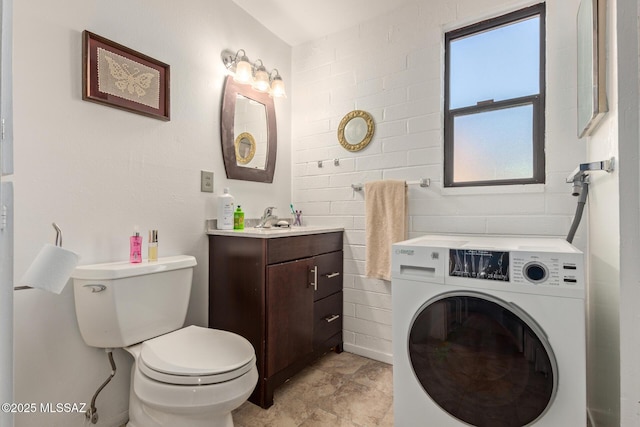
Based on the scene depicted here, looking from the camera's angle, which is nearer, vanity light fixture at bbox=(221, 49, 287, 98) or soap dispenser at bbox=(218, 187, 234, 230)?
soap dispenser at bbox=(218, 187, 234, 230)

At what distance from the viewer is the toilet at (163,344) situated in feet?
3.51

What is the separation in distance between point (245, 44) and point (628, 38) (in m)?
2.02

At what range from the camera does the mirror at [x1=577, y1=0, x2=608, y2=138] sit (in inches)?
41.8

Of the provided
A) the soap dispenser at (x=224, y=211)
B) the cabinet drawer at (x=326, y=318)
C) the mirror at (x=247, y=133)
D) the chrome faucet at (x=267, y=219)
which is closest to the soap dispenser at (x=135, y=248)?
the soap dispenser at (x=224, y=211)

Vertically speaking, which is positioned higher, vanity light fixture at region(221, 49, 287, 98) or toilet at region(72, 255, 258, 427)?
vanity light fixture at region(221, 49, 287, 98)

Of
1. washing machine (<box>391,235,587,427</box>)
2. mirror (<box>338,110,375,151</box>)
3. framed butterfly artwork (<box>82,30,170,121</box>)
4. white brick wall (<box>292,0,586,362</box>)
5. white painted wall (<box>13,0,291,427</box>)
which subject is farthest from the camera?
mirror (<box>338,110,375,151</box>)

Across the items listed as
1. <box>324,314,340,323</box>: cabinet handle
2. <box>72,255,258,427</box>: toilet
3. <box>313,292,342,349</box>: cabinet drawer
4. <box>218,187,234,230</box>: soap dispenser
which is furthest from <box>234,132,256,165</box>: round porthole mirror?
<box>324,314,340,323</box>: cabinet handle

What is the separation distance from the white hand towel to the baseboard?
0.54m

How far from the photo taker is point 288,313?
5.71 ft

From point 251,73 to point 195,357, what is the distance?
175 centimetres

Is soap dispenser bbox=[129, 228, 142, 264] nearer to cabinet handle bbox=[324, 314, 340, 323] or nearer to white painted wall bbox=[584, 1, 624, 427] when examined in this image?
cabinet handle bbox=[324, 314, 340, 323]

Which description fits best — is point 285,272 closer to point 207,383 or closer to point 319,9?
point 207,383

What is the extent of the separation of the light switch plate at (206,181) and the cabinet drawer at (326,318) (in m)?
0.98

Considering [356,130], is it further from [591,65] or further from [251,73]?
[591,65]
